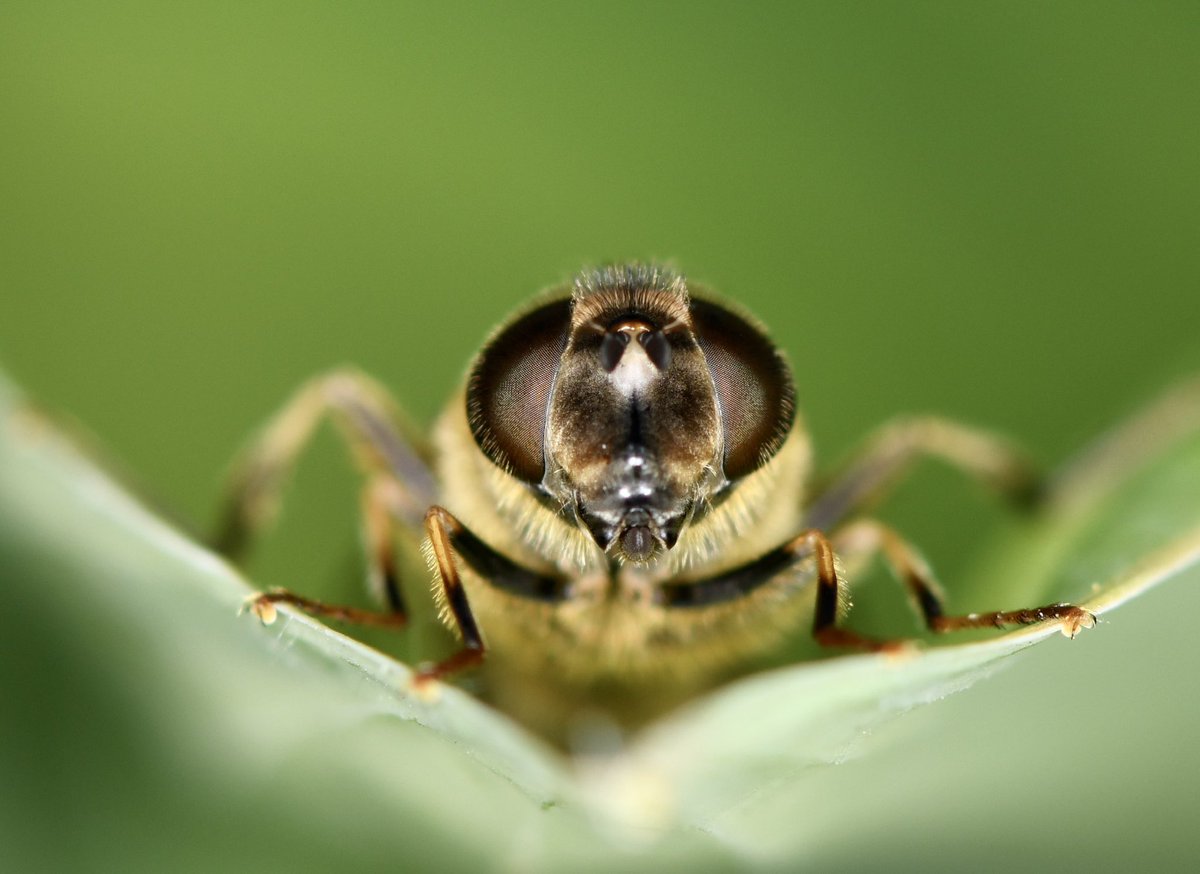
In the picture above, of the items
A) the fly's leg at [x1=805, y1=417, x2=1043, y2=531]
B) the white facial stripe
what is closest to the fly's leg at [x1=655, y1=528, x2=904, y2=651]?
the white facial stripe

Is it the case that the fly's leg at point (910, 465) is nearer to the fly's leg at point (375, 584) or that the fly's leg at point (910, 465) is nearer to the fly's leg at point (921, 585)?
the fly's leg at point (921, 585)

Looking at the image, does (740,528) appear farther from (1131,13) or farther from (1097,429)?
(1131,13)

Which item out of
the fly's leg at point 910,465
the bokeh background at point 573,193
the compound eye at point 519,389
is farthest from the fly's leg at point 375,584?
the fly's leg at point 910,465

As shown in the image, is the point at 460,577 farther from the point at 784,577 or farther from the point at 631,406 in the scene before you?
the point at 784,577

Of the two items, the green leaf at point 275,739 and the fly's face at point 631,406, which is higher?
the fly's face at point 631,406

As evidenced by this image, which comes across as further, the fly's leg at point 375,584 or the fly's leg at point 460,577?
the fly's leg at point 460,577

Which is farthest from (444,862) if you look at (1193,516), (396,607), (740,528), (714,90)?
(714,90)
